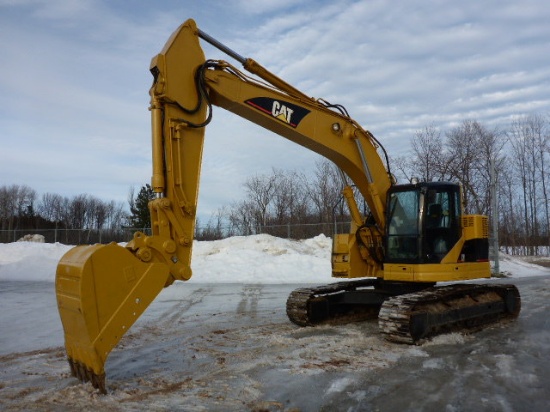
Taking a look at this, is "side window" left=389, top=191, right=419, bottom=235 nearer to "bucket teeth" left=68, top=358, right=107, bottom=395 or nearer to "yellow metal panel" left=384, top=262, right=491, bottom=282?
"yellow metal panel" left=384, top=262, right=491, bottom=282

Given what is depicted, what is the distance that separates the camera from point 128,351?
7.02 metres

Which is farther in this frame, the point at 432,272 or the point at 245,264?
the point at 245,264

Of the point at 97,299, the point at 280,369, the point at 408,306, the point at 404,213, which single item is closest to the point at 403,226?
the point at 404,213

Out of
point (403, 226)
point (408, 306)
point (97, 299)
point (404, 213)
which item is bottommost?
point (408, 306)

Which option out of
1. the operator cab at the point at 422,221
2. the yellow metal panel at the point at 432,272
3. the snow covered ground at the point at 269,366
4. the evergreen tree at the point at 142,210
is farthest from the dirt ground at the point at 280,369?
the evergreen tree at the point at 142,210

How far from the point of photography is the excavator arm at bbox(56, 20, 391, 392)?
15.8ft

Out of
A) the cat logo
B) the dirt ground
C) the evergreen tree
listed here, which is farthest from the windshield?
the evergreen tree

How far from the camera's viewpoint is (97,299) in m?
4.77

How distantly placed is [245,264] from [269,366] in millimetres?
15489

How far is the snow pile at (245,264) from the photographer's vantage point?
65.2 ft

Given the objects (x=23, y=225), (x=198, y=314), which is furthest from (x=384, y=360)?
(x=23, y=225)

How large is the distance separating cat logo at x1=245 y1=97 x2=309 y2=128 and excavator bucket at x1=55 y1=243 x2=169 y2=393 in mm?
3051

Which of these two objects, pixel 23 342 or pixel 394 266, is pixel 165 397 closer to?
pixel 23 342

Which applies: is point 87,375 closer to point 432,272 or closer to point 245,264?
point 432,272
